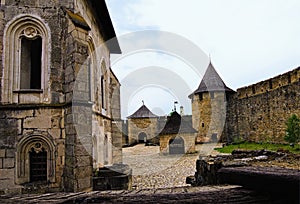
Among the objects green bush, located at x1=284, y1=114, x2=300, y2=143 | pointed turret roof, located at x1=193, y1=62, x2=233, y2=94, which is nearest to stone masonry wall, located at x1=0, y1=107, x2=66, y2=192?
green bush, located at x1=284, y1=114, x2=300, y2=143

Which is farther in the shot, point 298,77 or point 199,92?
point 199,92

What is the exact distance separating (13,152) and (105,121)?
16.2 ft

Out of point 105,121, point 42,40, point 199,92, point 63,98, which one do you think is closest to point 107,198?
point 63,98

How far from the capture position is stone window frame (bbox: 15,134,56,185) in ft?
19.0

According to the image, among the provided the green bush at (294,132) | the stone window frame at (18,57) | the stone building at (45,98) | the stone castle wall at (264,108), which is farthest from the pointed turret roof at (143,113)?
the stone window frame at (18,57)

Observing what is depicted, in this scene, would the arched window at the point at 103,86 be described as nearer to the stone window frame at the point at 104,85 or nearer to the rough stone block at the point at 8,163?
the stone window frame at the point at 104,85

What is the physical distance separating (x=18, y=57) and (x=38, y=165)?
8.48 ft

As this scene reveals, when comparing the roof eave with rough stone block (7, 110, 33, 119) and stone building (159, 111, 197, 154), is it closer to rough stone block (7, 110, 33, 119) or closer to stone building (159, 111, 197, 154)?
rough stone block (7, 110, 33, 119)

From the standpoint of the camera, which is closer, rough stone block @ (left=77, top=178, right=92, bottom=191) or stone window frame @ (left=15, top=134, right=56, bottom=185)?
rough stone block @ (left=77, top=178, right=92, bottom=191)

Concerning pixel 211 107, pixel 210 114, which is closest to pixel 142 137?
pixel 210 114

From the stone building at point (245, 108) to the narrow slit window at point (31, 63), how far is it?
1699 cm

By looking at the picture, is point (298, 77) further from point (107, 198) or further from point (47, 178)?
point (107, 198)

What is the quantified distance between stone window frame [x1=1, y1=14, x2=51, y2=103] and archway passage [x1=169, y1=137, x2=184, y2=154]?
1603 centimetres

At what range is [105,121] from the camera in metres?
10.5
